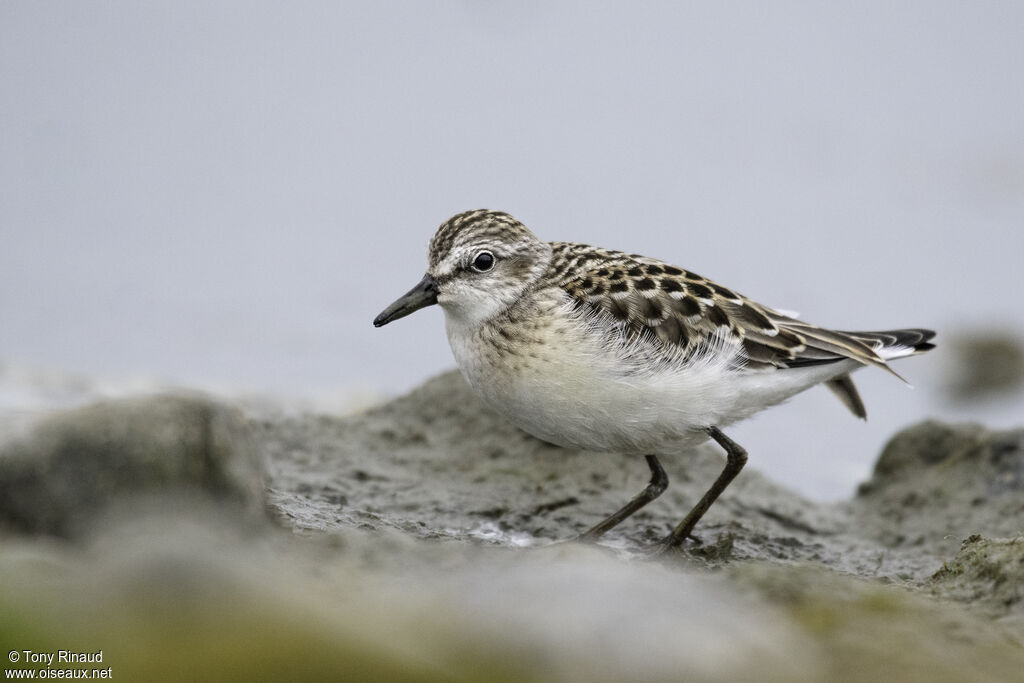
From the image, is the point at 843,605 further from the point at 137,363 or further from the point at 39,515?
the point at 137,363

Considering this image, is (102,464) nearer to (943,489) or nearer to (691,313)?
(691,313)

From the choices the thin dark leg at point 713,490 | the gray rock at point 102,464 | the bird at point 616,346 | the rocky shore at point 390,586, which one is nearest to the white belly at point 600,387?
the bird at point 616,346

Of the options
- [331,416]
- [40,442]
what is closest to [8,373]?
[331,416]

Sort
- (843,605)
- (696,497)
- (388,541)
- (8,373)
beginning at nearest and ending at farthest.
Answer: (843,605) → (388,541) → (696,497) → (8,373)

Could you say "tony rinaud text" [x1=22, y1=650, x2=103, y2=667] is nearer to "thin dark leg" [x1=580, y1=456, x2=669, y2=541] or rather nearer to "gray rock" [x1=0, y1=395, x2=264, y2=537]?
"gray rock" [x1=0, y1=395, x2=264, y2=537]

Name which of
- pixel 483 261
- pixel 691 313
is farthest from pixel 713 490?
pixel 483 261

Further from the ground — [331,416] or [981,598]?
[331,416]

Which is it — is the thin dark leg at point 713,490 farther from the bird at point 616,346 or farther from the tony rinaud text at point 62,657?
the tony rinaud text at point 62,657

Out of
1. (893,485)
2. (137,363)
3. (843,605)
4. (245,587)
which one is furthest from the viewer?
(137,363)
